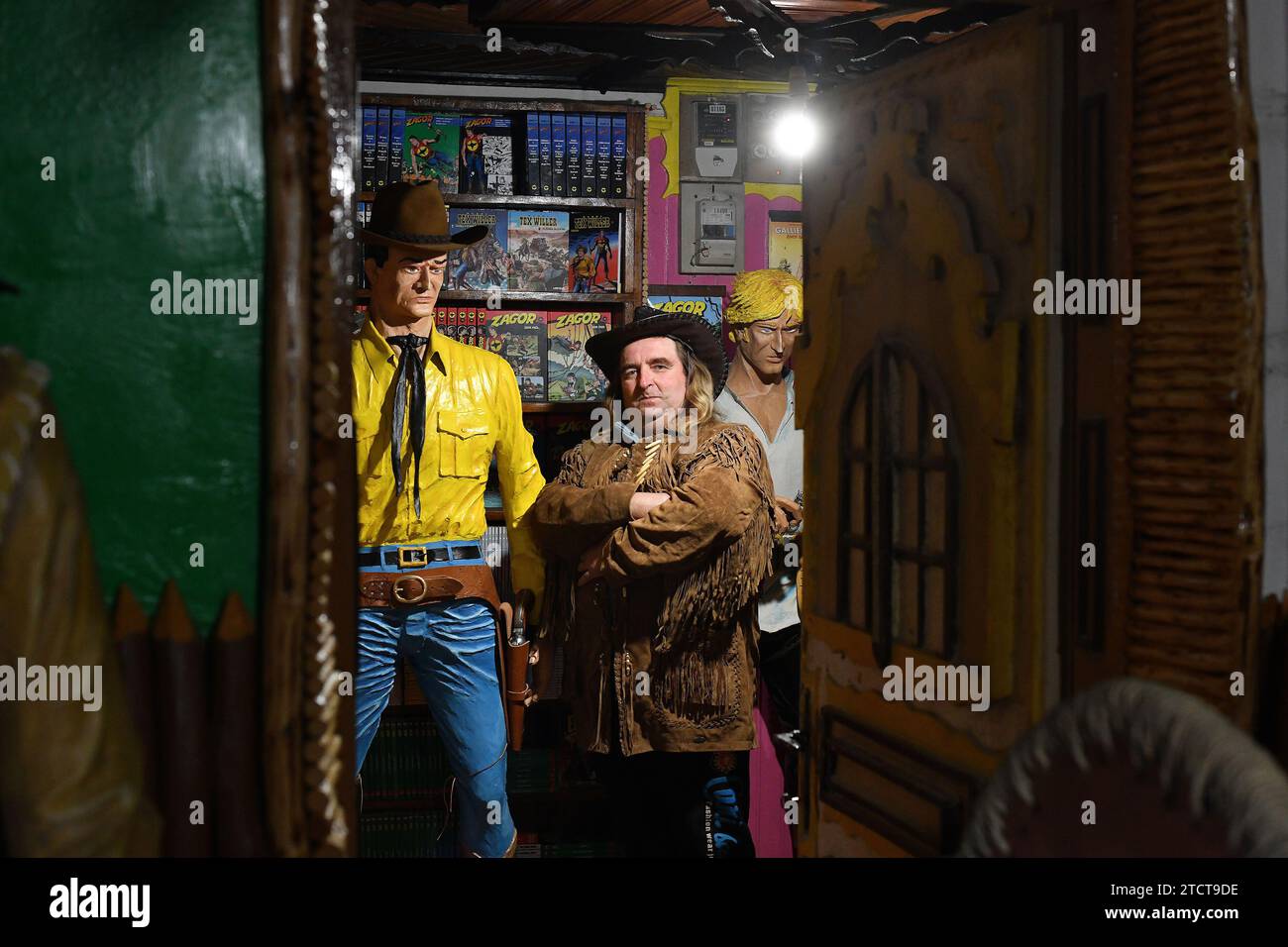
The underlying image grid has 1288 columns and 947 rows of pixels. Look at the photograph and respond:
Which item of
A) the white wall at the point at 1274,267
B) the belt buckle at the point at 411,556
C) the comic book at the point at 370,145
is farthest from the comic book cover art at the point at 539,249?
the white wall at the point at 1274,267

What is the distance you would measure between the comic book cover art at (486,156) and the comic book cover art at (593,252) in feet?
0.92

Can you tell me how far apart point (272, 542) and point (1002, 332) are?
4.11 feet

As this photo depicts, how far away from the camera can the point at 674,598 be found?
2.64 meters

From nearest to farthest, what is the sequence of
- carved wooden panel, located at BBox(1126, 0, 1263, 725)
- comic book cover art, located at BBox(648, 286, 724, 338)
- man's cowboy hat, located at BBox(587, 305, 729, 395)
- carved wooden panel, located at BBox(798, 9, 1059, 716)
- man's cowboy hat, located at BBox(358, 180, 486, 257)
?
carved wooden panel, located at BBox(1126, 0, 1263, 725)
carved wooden panel, located at BBox(798, 9, 1059, 716)
man's cowboy hat, located at BBox(358, 180, 486, 257)
man's cowboy hat, located at BBox(587, 305, 729, 395)
comic book cover art, located at BBox(648, 286, 724, 338)

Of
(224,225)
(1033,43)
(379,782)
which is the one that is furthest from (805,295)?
(379,782)

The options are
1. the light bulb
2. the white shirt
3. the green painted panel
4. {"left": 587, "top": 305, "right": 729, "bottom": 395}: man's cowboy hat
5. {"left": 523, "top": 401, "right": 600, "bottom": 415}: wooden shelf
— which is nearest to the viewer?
the green painted panel

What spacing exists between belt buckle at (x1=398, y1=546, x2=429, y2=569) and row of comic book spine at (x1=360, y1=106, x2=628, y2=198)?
1.61 m

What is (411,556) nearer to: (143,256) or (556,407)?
(556,407)

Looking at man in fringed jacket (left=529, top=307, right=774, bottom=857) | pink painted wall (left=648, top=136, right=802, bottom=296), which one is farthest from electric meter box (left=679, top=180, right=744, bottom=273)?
man in fringed jacket (left=529, top=307, right=774, bottom=857)

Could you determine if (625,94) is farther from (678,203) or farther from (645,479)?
(645,479)

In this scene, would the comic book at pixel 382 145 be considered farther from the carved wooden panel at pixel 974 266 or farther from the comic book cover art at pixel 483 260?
the carved wooden panel at pixel 974 266

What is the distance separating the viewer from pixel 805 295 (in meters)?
2.47

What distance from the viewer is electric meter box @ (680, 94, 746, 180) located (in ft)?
13.5

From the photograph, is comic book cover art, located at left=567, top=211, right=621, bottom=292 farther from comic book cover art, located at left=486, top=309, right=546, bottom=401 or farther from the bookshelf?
comic book cover art, located at left=486, top=309, right=546, bottom=401
